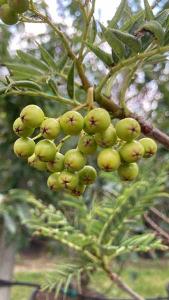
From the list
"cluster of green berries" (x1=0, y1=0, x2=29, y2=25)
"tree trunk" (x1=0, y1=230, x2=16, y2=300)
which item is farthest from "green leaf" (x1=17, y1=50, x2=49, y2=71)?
"tree trunk" (x1=0, y1=230, x2=16, y2=300)

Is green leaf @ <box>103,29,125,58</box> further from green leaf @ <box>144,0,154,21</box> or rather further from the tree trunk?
the tree trunk

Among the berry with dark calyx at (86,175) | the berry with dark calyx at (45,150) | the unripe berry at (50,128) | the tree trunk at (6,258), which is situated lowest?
the tree trunk at (6,258)

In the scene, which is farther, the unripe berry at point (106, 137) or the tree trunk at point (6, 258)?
the tree trunk at point (6, 258)

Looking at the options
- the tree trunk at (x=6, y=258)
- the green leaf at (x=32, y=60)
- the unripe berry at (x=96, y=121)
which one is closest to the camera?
the unripe berry at (x=96, y=121)

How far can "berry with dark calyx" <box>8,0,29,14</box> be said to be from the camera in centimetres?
46

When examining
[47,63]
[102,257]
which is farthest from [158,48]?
[102,257]

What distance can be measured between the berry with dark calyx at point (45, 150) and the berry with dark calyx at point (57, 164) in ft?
0.05

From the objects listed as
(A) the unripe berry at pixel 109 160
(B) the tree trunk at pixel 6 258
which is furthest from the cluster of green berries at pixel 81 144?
(B) the tree trunk at pixel 6 258

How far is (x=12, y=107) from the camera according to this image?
175cm

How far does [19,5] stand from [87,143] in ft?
0.46

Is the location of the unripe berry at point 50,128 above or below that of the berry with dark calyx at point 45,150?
above

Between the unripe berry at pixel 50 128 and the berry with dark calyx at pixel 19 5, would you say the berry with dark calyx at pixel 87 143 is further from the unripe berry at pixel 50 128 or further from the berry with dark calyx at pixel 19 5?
the berry with dark calyx at pixel 19 5

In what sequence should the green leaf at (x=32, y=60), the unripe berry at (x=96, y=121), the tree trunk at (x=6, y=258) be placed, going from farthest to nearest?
the tree trunk at (x=6, y=258) → the green leaf at (x=32, y=60) → the unripe berry at (x=96, y=121)

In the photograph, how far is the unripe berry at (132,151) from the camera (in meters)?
0.46
